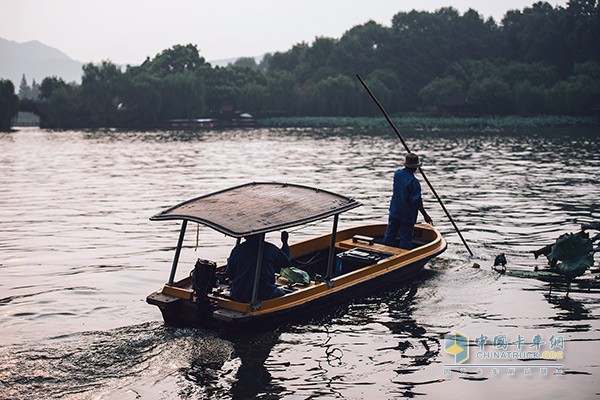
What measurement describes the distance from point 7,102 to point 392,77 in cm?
5134

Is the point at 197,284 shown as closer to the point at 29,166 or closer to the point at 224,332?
the point at 224,332

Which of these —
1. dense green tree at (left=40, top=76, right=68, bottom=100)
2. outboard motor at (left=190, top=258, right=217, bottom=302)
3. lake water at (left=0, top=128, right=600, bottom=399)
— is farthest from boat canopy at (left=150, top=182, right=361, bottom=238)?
dense green tree at (left=40, top=76, right=68, bottom=100)

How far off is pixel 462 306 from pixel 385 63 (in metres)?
99.0

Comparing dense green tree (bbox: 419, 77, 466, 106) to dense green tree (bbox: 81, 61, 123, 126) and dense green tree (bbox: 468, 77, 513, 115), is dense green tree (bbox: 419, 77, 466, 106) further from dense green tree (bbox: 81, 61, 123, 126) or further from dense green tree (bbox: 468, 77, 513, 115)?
dense green tree (bbox: 81, 61, 123, 126)

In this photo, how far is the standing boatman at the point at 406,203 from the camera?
1266 cm

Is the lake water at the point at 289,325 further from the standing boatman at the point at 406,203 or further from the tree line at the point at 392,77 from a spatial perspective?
the tree line at the point at 392,77

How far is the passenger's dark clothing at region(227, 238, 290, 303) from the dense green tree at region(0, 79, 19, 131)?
6919 cm

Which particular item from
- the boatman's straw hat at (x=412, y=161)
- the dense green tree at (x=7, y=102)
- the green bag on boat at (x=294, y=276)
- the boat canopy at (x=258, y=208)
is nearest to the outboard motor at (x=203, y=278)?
the boat canopy at (x=258, y=208)

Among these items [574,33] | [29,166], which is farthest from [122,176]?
[574,33]

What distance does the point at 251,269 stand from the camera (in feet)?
31.1

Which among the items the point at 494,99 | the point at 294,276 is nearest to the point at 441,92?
the point at 494,99

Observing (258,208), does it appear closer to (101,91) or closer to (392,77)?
(101,91)

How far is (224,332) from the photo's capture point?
30.2ft

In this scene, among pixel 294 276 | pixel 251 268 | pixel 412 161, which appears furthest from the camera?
pixel 412 161
